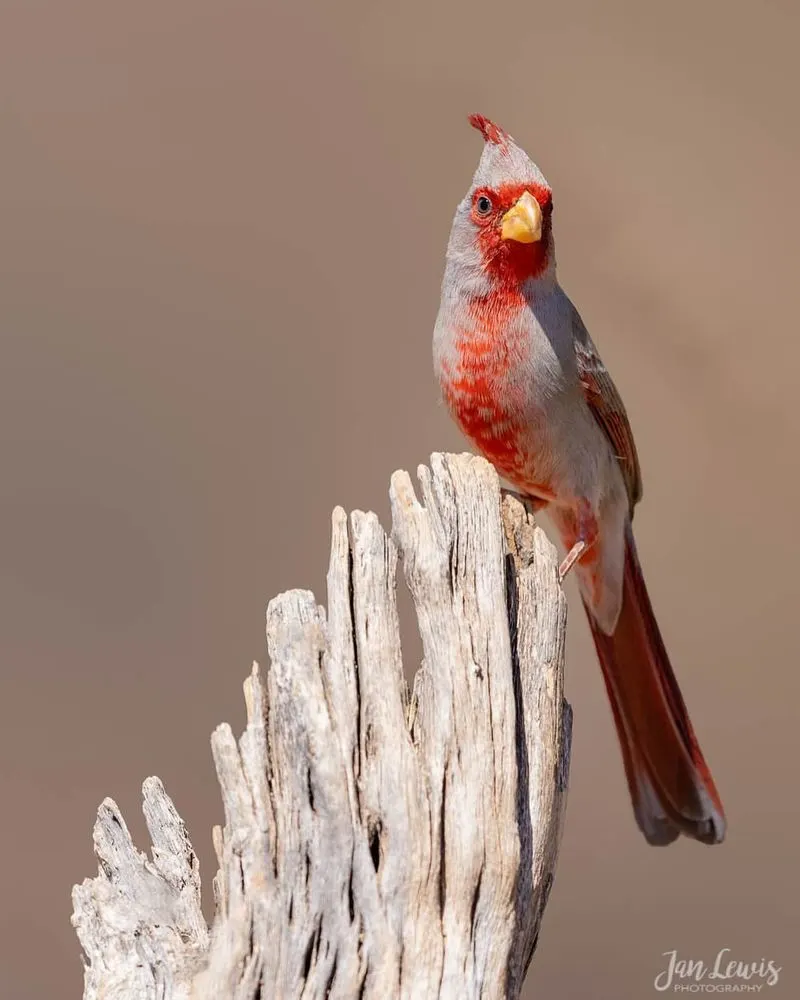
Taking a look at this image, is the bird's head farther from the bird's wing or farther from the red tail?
the red tail

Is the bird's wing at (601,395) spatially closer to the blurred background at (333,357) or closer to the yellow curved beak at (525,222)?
the yellow curved beak at (525,222)

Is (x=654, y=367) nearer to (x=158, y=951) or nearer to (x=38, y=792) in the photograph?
(x=38, y=792)

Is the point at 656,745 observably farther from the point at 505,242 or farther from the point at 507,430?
the point at 505,242

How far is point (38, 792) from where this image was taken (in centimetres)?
566

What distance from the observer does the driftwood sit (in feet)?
8.54

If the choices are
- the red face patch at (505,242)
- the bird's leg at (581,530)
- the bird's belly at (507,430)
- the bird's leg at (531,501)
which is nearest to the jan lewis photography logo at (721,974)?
the bird's leg at (581,530)

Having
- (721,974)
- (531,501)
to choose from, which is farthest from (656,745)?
(721,974)

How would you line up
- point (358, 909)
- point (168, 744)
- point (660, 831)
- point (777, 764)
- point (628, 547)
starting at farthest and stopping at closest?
point (777, 764)
point (168, 744)
point (628, 547)
point (660, 831)
point (358, 909)

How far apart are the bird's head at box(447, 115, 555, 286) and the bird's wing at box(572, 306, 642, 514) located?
27cm

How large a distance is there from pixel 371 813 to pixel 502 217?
1696 mm

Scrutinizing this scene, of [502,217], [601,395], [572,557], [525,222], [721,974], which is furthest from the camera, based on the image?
[721,974]

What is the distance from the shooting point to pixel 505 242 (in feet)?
12.0

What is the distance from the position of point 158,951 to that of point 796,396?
479 cm

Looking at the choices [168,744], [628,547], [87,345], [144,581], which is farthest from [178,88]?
[628,547]
